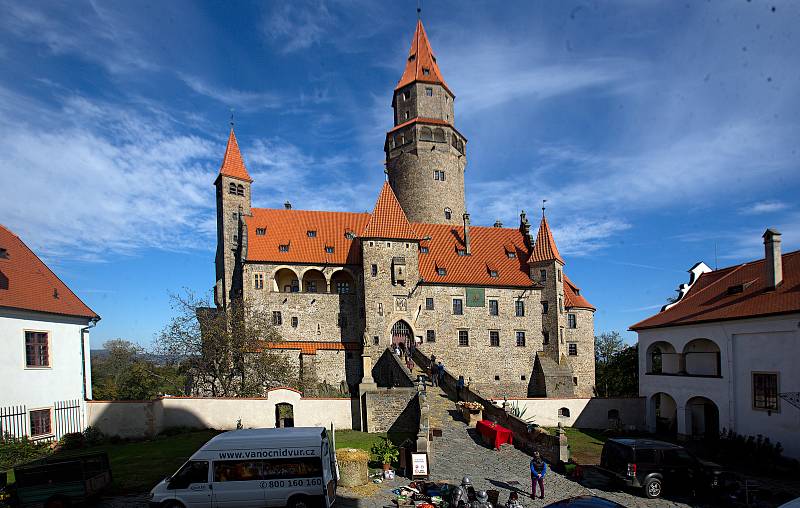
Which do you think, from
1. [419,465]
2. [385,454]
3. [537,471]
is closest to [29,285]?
[385,454]

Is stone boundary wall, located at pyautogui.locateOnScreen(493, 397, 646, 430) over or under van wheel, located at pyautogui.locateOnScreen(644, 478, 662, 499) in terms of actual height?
under

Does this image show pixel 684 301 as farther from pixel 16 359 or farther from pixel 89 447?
pixel 16 359

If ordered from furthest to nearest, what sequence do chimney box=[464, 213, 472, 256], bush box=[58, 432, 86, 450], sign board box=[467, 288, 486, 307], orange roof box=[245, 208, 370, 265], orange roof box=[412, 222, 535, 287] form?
1. chimney box=[464, 213, 472, 256]
2. orange roof box=[412, 222, 535, 287]
3. sign board box=[467, 288, 486, 307]
4. orange roof box=[245, 208, 370, 265]
5. bush box=[58, 432, 86, 450]

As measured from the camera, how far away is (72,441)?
2134 centimetres

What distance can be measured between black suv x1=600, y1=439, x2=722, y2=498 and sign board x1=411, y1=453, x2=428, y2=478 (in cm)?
581

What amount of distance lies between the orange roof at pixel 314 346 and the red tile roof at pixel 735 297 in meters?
18.6

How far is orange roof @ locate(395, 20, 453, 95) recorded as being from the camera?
4762 cm

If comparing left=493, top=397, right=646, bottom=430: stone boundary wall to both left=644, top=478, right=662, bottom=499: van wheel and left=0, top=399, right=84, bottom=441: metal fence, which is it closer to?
Answer: left=644, top=478, right=662, bottom=499: van wheel

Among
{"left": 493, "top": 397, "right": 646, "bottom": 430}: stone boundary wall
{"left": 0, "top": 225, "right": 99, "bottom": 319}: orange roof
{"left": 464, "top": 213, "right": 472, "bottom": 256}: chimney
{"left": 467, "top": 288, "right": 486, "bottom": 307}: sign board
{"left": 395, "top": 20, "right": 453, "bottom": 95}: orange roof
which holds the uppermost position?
{"left": 395, "top": 20, "right": 453, "bottom": 95}: orange roof

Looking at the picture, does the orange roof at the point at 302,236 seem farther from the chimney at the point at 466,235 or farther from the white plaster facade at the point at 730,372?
the white plaster facade at the point at 730,372

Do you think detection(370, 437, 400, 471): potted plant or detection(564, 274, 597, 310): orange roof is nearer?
detection(370, 437, 400, 471): potted plant

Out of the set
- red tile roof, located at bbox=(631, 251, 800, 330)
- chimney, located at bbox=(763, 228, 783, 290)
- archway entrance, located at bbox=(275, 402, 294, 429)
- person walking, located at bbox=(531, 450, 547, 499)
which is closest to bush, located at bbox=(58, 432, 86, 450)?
archway entrance, located at bbox=(275, 402, 294, 429)

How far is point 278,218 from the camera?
40438 millimetres

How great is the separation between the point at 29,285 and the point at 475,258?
28571 mm
